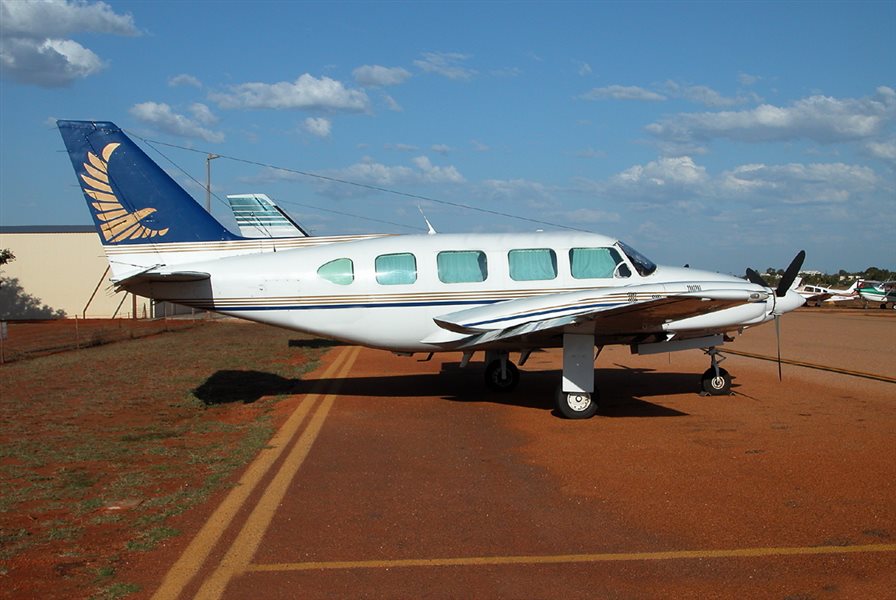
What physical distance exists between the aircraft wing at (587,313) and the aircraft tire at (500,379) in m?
2.37

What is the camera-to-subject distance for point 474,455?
10164 mm

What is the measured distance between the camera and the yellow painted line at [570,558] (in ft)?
20.2

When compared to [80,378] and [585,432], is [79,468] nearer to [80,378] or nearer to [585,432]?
[585,432]

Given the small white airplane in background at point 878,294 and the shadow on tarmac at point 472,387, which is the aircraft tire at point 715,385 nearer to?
the shadow on tarmac at point 472,387

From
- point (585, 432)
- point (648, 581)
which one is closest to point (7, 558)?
point (648, 581)

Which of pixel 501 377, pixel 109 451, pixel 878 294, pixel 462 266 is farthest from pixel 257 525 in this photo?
pixel 878 294

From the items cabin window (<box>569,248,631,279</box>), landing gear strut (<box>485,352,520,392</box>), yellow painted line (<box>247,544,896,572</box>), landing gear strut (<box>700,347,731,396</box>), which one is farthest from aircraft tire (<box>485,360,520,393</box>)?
yellow painted line (<box>247,544,896,572</box>)

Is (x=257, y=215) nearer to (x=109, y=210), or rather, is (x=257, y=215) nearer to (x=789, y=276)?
(x=109, y=210)

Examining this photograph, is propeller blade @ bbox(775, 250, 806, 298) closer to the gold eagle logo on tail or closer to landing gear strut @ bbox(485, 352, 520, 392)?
landing gear strut @ bbox(485, 352, 520, 392)

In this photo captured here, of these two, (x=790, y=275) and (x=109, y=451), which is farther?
(x=790, y=275)

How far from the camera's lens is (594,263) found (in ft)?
46.4

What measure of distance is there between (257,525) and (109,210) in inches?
363

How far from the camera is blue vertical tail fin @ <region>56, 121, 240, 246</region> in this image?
1438 cm

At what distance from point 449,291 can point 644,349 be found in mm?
3472
